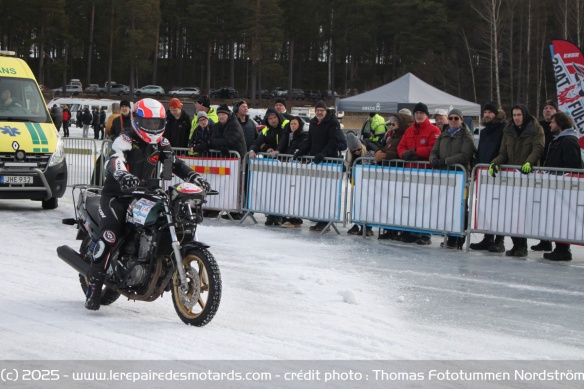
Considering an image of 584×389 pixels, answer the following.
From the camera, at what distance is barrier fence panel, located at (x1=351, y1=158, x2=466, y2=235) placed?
13281 millimetres

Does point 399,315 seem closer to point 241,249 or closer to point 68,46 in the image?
point 241,249

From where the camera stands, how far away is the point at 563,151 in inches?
493

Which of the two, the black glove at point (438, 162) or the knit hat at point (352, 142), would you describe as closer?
the black glove at point (438, 162)

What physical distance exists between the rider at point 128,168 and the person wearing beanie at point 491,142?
636cm

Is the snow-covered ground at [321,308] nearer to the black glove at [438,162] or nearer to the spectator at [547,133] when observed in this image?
the spectator at [547,133]

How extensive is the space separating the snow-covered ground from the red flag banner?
12.2 feet

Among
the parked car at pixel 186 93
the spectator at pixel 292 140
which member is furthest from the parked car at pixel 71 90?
the spectator at pixel 292 140

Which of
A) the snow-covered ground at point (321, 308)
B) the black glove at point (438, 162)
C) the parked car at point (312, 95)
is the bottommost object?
the snow-covered ground at point (321, 308)

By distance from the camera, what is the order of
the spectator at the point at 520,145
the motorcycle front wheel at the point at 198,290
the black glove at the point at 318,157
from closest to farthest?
1. the motorcycle front wheel at the point at 198,290
2. the spectator at the point at 520,145
3. the black glove at the point at 318,157

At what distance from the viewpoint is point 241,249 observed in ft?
41.5

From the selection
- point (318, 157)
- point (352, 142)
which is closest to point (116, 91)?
point (352, 142)

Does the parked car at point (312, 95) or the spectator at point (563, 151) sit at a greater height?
the parked car at point (312, 95)

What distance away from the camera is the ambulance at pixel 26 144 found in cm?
1564

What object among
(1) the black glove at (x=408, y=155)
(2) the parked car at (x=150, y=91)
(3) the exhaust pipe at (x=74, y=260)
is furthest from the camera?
(2) the parked car at (x=150, y=91)
